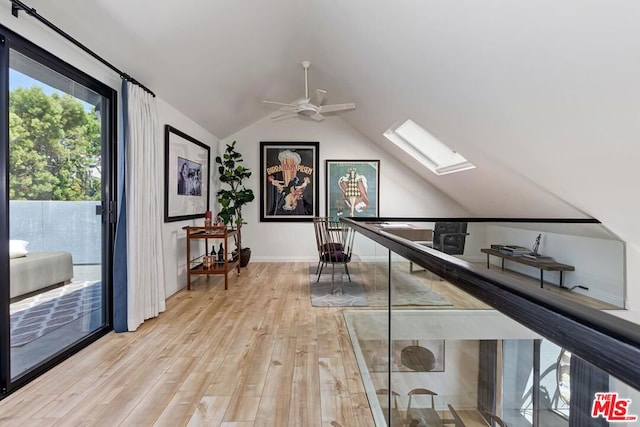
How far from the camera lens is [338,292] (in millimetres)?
3986

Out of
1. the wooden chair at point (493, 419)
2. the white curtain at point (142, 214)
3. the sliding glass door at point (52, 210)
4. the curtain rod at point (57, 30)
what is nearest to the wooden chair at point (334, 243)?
the white curtain at point (142, 214)

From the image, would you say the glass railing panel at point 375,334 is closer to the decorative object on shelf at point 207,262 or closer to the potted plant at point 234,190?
the decorative object on shelf at point 207,262

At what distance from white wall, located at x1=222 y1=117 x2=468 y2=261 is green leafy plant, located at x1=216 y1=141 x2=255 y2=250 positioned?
238mm

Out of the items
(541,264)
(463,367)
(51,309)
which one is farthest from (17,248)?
(541,264)

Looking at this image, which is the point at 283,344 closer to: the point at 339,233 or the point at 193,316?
the point at 193,316

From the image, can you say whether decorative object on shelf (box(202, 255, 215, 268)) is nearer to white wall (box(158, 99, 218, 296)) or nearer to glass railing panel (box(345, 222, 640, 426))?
white wall (box(158, 99, 218, 296))

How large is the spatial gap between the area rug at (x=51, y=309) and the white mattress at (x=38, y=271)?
74 mm

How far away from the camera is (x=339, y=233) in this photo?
13.3 feet

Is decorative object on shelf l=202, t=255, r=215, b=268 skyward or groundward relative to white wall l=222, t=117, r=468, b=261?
groundward

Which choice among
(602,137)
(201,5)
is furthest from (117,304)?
(602,137)

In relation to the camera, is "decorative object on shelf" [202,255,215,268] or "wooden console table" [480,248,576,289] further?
"decorative object on shelf" [202,255,215,268]

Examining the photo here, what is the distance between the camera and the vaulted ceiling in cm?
175

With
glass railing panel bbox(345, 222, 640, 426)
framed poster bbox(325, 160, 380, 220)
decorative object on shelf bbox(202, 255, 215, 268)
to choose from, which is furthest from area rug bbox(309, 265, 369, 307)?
framed poster bbox(325, 160, 380, 220)

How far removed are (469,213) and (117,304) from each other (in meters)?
5.98
